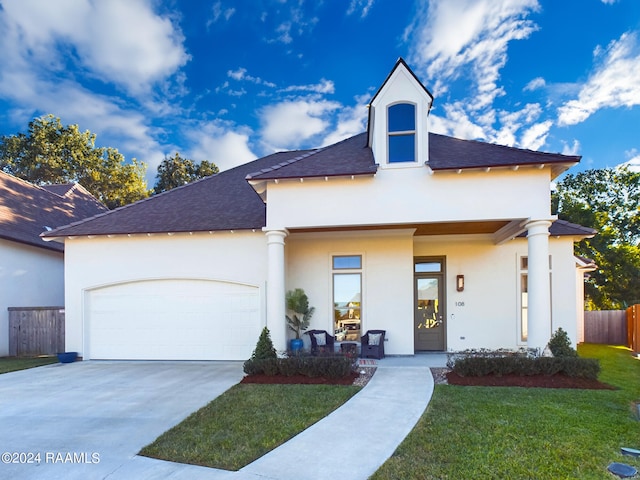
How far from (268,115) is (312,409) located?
497 inches

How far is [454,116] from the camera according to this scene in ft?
42.4

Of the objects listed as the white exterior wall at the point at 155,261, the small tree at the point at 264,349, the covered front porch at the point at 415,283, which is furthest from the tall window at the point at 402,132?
the small tree at the point at 264,349

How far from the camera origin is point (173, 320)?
9.74 meters

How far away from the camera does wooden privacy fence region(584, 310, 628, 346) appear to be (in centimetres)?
1395

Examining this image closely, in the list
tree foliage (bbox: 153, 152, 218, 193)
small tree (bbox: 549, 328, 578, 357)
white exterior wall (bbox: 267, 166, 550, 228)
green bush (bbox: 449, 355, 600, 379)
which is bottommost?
green bush (bbox: 449, 355, 600, 379)

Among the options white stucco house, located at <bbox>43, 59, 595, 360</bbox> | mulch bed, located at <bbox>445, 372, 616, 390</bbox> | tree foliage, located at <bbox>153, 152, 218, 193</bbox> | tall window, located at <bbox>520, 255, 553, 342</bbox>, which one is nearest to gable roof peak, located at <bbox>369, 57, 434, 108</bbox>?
white stucco house, located at <bbox>43, 59, 595, 360</bbox>

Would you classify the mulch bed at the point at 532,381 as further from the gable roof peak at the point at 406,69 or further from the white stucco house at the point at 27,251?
the white stucco house at the point at 27,251

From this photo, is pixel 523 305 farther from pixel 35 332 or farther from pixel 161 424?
pixel 35 332

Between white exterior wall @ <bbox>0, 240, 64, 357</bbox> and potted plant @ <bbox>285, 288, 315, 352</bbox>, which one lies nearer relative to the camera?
potted plant @ <bbox>285, 288, 315, 352</bbox>

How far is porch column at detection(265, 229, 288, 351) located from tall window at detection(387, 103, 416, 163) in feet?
11.0

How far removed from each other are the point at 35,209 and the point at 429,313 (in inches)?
668

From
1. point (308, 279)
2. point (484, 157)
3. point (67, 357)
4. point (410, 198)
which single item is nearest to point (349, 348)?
point (308, 279)

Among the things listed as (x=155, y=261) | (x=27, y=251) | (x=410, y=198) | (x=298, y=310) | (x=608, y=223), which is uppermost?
(x=608, y=223)

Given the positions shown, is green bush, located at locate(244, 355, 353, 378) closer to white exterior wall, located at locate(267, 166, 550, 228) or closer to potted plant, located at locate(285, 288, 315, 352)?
potted plant, located at locate(285, 288, 315, 352)
